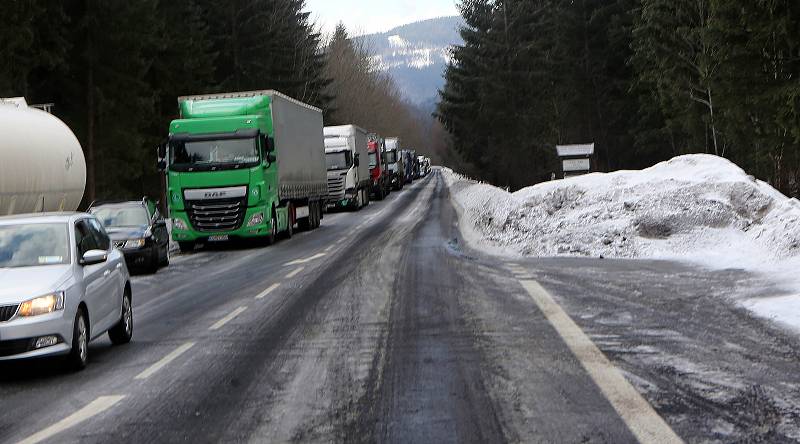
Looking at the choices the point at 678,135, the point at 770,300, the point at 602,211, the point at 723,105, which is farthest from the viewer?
the point at 678,135

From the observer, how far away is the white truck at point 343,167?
4638cm

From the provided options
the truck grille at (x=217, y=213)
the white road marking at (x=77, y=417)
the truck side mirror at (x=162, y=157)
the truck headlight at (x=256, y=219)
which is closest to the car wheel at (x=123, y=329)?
the white road marking at (x=77, y=417)

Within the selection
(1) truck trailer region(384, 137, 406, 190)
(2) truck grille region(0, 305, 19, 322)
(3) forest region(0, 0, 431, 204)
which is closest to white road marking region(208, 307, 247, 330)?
(2) truck grille region(0, 305, 19, 322)

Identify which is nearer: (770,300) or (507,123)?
(770,300)

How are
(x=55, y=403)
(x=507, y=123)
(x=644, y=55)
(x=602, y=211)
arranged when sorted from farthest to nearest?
1. (x=507, y=123)
2. (x=644, y=55)
3. (x=602, y=211)
4. (x=55, y=403)

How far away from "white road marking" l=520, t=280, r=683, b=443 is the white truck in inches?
1371

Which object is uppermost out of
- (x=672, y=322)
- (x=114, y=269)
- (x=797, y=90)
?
(x=797, y=90)

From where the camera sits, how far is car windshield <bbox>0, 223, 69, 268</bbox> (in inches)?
388

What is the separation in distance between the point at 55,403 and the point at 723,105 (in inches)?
1104

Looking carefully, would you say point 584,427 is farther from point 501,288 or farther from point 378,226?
point 378,226

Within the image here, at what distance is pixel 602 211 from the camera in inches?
853

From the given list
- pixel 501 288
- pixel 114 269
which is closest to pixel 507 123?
pixel 501 288

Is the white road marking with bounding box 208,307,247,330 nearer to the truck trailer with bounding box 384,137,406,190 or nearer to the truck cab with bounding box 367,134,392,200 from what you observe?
the truck cab with bounding box 367,134,392,200

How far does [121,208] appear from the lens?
2242 centimetres
